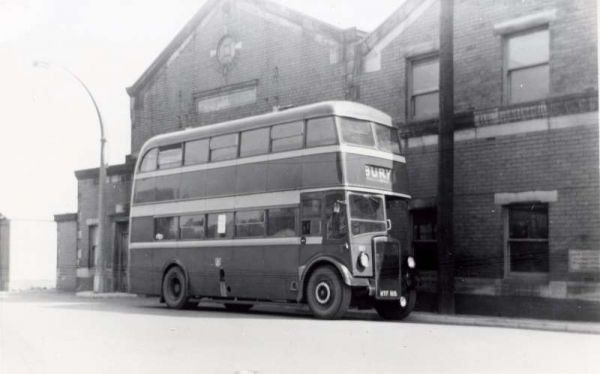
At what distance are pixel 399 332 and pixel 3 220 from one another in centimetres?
2604

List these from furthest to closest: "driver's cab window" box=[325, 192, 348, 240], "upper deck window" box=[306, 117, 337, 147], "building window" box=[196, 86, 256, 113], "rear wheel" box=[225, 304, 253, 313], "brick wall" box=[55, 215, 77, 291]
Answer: "brick wall" box=[55, 215, 77, 291] → "building window" box=[196, 86, 256, 113] → "rear wheel" box=[225, 304, 253, 313] → "upper deck window" box=[306, 117, 337, 147] → "driver's cab window" box=[325, 192, 348, 240]

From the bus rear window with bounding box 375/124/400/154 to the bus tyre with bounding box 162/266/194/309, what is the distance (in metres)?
6.00

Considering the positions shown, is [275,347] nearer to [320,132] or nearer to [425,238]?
[320,132]

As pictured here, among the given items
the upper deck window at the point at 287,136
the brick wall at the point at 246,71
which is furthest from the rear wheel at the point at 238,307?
the brick wall at the point at 246,71

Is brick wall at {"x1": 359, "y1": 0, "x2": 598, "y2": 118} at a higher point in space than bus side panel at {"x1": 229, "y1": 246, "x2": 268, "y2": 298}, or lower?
higher

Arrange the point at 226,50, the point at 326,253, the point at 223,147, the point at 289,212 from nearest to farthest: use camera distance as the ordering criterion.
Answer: the point at 326,253
the point at 289,212
the point at 223,147
the point at 226,50

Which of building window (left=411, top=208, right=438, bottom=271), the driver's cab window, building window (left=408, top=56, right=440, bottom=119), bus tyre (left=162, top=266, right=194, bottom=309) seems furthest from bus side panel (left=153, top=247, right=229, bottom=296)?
building window (left=408, top=56, right=440, bottom=119)

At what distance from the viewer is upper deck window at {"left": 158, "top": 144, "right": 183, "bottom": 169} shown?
18750mm

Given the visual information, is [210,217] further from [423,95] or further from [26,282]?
[26,282]

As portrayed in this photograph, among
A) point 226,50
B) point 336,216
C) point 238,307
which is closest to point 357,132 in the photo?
point 336,216

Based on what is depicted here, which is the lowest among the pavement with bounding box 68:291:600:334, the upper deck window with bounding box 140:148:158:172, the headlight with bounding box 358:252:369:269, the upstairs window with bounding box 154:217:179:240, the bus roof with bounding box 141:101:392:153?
the pavement with bounding box 68:291:600:334

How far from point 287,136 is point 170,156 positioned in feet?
14.1

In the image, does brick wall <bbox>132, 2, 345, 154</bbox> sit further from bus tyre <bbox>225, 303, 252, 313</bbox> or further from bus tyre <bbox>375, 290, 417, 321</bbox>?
bus tyre <bbox>375, 290, 417, 321</bbox>

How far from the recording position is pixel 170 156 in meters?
19.0
